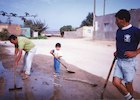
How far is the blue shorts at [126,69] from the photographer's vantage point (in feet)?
12.6

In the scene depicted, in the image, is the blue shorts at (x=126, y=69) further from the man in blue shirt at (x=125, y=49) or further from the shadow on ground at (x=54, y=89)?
the shadow on ground at (x=54, y=89)

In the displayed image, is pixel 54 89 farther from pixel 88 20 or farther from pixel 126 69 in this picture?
pixel 88 20

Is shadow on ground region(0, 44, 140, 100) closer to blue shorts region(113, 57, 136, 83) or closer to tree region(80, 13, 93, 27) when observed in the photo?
blue shorts region(113, 57, 136, 83)

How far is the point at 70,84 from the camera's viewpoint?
6594 millimetres

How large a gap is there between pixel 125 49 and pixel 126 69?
0.35 m

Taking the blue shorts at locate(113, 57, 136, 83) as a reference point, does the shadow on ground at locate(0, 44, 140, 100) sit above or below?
below

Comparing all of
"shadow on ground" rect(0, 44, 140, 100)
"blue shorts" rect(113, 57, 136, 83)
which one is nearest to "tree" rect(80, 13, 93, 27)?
"shadow on ground" rect(0, 44, 140, 100)

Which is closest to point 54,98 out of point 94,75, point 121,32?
Answer: point 121,32

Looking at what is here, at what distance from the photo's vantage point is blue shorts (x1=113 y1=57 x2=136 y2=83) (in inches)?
151

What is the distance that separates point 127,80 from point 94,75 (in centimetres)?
394

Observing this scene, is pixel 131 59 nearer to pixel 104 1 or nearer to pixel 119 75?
pixel 119 75

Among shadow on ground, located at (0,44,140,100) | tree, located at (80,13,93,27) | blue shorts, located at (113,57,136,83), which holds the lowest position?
shadow on ground, located at (0,44,140,100)

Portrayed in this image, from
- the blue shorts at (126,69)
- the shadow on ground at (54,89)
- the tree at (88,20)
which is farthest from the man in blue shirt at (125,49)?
the tree at (88,20)

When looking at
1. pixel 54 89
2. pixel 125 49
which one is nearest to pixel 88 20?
pixel 54 89
